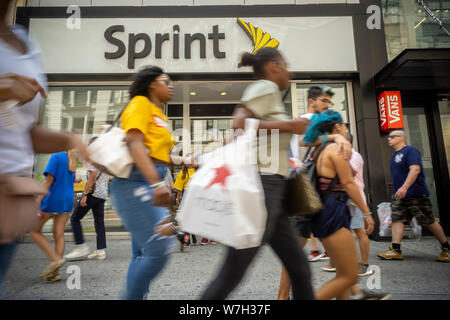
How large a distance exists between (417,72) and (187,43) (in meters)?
Answer: 5.39

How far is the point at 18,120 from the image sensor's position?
3.46 ft

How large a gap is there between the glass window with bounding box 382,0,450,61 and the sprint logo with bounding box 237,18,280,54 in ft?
10.1

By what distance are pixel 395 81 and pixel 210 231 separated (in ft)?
23.8

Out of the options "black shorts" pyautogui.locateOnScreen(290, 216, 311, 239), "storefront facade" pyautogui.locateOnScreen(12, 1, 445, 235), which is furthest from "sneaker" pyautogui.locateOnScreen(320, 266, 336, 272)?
"storefront facade" pyautogui.locateOnScreen(12, 1, 445, 235)

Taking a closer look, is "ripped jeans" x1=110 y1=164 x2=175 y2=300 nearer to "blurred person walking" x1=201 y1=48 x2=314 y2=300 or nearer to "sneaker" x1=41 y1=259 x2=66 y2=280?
"blurred person walking" x1=201 y1=48 x2=314 y2=300

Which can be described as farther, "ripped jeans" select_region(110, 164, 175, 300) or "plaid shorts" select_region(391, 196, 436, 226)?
"plaid shorts" select_region(391, 196, 436, 226)

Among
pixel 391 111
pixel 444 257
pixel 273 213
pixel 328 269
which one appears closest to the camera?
pixel 273 213

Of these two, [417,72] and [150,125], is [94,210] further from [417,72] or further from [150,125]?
[417,72]

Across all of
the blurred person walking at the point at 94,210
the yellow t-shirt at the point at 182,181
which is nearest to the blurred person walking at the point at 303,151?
the blurred person walking at the point at 94,210

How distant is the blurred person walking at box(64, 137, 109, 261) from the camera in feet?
15.5

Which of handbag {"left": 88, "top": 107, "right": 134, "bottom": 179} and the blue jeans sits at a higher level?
handbag {"left": 88, "top": 107, "right": 134, "bottom": 179}

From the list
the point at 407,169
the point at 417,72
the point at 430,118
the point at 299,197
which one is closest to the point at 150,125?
the point at 299,197

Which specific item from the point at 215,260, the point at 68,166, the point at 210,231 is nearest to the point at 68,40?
the point at 68,166
